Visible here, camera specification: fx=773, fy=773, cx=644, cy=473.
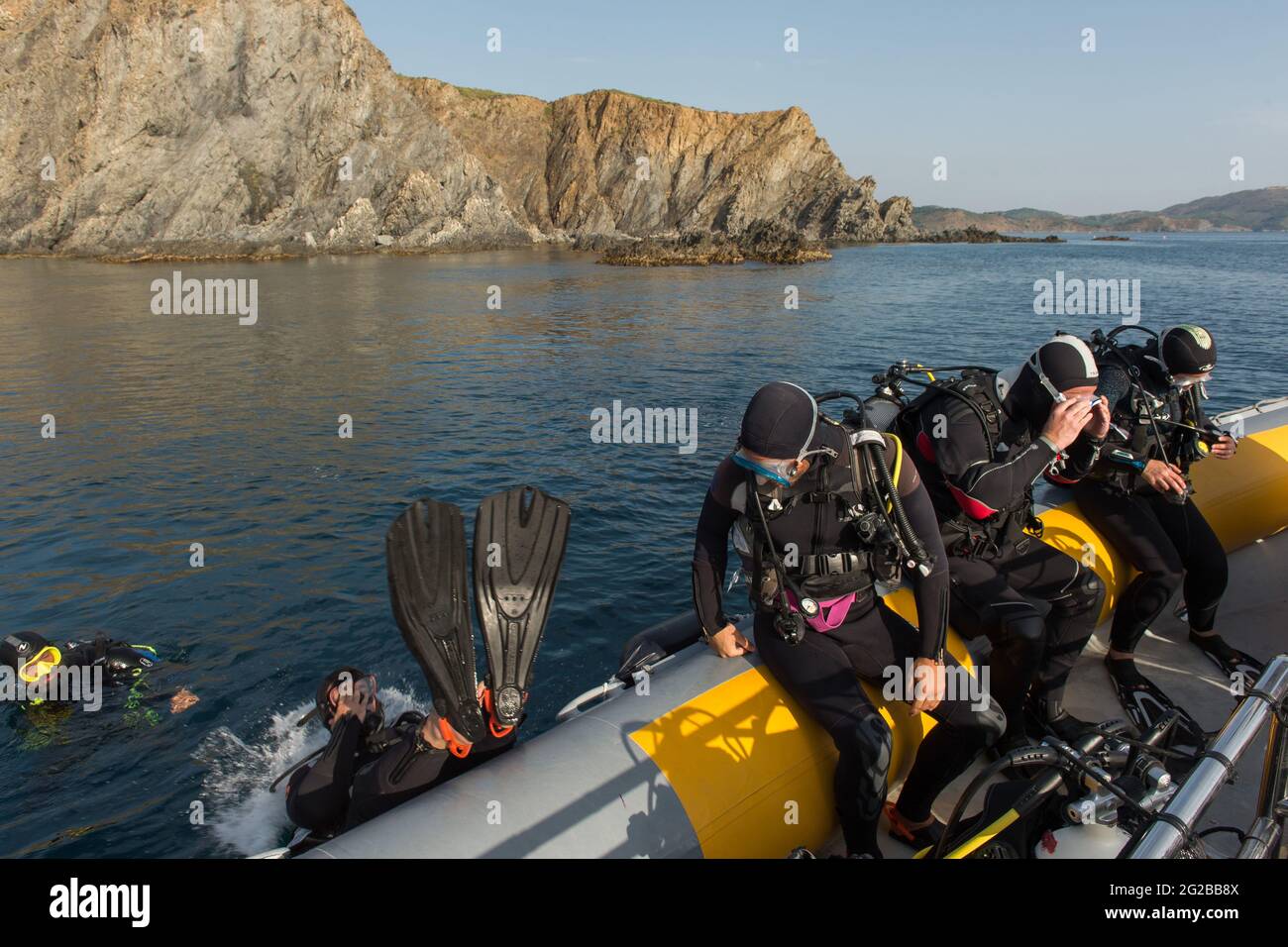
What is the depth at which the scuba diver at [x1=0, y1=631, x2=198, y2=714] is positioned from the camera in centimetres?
727

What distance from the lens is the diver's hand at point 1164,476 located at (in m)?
5.38

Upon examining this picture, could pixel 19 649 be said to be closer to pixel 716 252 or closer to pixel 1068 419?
pixel 1068 419

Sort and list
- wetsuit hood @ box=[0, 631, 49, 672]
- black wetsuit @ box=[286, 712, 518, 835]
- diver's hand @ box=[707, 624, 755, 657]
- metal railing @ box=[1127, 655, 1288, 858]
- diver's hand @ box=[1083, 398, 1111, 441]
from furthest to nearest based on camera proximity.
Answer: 1. wetsuit hood @ box=[0, 631, 49, 672]
2. diver's hand @ box=[1083, 398, 1111, 441]
3. diver's hand @ box=[707, 624, 755, 657]
4. black wetsuit @ box=[286, 712, 518, 835]
5. metal railing @ box=[1127, 655, 1288, 858]

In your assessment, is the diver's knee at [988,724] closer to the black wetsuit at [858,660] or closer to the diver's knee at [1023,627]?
the black wetsuit at [858,660]

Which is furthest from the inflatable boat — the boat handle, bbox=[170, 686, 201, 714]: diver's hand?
bbox=[170, 686, 201, 714]: diver's hand

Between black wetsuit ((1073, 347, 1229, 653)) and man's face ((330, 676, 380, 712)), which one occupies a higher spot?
black wetsuit ((1073, 347, 1229, 653))

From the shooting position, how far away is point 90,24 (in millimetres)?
75438

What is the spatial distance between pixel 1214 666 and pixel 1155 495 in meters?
1.40

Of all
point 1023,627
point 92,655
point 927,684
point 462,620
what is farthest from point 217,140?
point 927,684

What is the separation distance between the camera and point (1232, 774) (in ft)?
7.37

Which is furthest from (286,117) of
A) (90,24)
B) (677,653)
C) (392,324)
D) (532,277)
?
(677,653)

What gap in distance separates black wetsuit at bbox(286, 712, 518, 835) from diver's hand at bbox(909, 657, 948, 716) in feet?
7.00

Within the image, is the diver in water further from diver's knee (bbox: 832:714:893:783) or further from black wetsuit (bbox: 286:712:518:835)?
diver's knee (bbox: 832:714:893:783)
